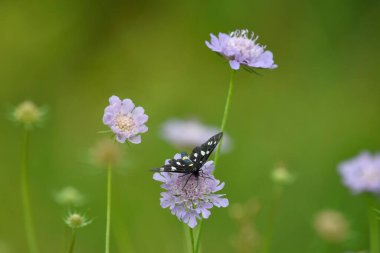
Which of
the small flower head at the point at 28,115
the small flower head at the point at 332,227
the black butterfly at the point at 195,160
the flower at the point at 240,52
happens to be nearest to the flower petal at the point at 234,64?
the flower at the point at 240,52

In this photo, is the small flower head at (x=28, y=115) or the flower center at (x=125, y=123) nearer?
the flower center at (x=125, y=123)

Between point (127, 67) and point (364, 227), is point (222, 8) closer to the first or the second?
point (127, 67)

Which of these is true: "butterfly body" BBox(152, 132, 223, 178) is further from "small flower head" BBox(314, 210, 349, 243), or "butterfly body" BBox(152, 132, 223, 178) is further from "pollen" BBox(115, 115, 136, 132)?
"small flower head" BBox(314, 210, 349, 243)

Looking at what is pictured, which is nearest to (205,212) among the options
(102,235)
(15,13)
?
(102,235)

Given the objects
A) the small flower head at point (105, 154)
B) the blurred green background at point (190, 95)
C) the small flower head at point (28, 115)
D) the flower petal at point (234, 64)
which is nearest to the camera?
the flower petal at point (234, 64)

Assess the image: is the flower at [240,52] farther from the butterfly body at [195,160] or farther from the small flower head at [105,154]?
the small flower head at [105,154]

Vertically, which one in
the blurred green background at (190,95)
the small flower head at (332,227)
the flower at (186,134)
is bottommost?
the small flower head at (332,227)
